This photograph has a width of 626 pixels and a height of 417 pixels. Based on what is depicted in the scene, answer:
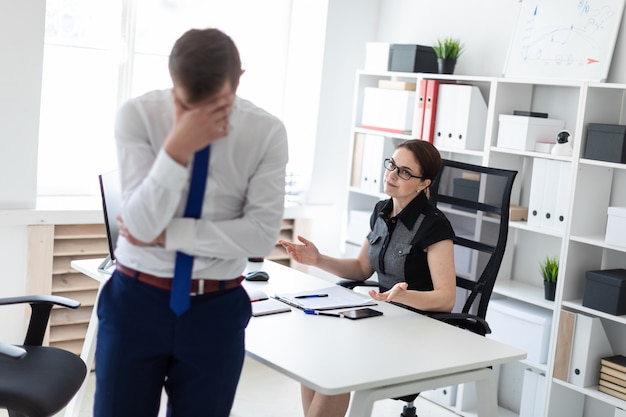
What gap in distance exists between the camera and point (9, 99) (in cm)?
374

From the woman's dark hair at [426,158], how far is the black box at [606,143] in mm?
844

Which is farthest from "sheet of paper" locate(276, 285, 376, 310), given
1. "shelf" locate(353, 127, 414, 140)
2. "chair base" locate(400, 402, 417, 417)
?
"shelf" locate(353, 127, 414, 140)

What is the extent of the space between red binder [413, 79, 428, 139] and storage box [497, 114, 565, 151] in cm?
49

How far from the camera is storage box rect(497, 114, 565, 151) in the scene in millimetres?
3783

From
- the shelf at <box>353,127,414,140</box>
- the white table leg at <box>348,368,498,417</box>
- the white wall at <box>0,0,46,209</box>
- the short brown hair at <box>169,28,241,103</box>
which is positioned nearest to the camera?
the short brown hair at <box>169,28,241,103</box>

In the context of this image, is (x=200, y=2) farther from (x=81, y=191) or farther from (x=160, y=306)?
(x=160, y=306)

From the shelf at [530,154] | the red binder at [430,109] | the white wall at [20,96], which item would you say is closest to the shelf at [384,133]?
the red binder at [430,109]

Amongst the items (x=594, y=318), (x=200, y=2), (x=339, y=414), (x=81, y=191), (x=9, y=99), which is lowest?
(x=339, y=414)

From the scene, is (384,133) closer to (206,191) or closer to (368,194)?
(368,194)

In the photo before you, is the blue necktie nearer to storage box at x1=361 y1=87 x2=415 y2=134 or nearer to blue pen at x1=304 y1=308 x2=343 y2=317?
blue pen at x1=304 y1=308 x2=343 y2=317

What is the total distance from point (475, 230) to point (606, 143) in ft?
2.31

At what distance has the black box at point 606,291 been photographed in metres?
3.43

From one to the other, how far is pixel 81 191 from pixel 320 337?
93.9 inches

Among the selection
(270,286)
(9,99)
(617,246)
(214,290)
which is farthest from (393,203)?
(9,99)
